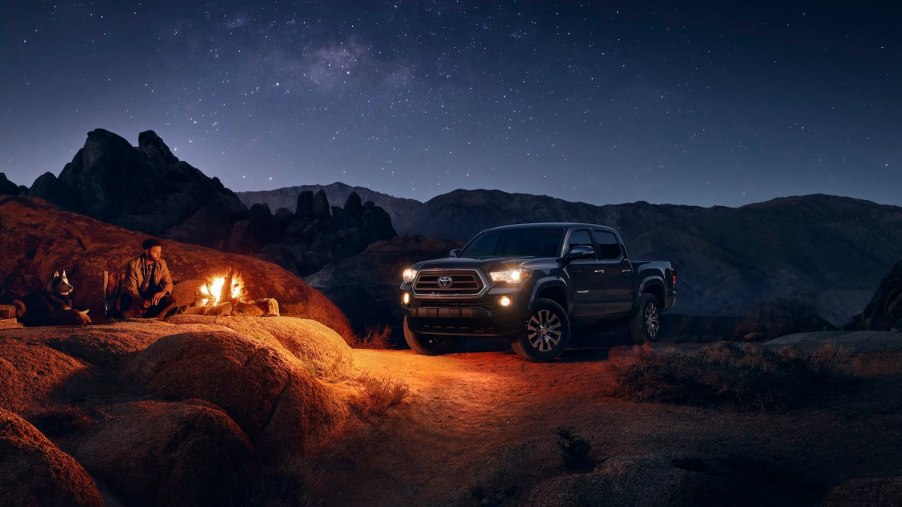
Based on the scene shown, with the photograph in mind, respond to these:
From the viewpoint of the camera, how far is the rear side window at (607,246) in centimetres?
1180

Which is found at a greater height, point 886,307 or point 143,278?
point 143,278

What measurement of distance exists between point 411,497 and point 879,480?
3.67 metres

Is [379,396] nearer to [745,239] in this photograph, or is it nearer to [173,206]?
[173,206]

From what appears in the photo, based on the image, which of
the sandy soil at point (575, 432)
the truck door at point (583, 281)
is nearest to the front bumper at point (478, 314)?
the sandy soil at point (575, 432)

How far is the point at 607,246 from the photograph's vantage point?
1203 centimetres

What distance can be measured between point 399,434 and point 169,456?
2.78 meters

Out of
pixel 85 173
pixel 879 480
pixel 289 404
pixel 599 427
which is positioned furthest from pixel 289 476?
pixel 85 173

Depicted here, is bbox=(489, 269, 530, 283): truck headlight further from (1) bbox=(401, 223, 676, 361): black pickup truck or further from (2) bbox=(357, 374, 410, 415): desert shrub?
(2) bbox=(357, 374, 410, 415): desert shrub

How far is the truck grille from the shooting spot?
998 cm

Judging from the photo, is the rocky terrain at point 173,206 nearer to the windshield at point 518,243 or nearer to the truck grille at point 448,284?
the windshield at point 518,243

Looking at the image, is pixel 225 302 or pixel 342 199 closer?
pixel 225 302

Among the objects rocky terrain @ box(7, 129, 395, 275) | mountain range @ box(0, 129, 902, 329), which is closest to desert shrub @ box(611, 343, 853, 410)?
mountain range @ box(0, 129, 902, 329)

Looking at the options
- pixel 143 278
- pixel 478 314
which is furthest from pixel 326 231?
pixel 478 314

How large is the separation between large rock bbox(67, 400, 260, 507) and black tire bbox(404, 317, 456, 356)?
6.08 m
